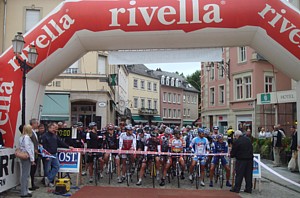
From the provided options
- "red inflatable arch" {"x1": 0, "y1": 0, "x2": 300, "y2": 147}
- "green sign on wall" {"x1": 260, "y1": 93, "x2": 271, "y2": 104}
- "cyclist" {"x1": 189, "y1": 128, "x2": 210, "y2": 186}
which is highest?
"red inflatable arch" {"x1": 0, "y1": 0, "x2": 300, "y2": 147}

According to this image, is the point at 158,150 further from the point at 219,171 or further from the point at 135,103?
the point at 135,103

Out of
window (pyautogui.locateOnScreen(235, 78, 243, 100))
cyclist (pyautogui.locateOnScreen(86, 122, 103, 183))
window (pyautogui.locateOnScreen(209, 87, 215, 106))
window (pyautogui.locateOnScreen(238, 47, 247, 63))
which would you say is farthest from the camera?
window (pyautogui.locateOnScreen(209, 87, 215, 106))

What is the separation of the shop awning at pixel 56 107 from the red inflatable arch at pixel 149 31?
12.8m

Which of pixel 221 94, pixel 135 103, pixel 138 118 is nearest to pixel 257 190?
pixel 221 94

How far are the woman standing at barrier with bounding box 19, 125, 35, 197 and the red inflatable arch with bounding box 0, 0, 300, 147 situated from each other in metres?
1.14

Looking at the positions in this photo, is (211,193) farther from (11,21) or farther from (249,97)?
(249,97)

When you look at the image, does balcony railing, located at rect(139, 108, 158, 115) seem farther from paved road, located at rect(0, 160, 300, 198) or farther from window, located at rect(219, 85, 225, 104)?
paved road, located at rect(0, 160, 300, 198)

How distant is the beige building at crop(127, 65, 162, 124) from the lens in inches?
2137

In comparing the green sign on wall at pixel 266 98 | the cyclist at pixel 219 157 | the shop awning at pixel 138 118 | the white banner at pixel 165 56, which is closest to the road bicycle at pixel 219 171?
the cyclist at pixel 219 157

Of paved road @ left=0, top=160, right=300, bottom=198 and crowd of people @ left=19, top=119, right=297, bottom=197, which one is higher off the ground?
crowd of people @ left=19, top=119, right=297, bottom=197

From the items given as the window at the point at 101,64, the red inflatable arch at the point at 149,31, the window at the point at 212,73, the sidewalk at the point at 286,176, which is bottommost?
the sidewalk at the point at 286,176

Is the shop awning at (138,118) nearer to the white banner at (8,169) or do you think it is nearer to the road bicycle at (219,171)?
the road bicycle at (219,171)

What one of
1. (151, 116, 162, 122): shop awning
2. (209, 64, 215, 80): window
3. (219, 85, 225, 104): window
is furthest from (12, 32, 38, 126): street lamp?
(151, 116, 162, 122): shop awning

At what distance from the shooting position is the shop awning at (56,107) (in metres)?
22.2
